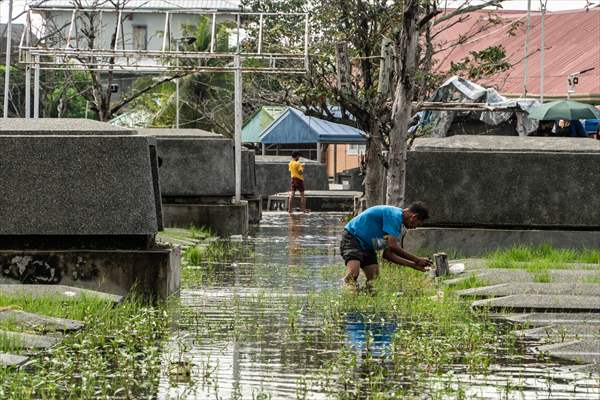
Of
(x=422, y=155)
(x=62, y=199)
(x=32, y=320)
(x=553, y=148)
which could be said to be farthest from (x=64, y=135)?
(x=553, y=148)

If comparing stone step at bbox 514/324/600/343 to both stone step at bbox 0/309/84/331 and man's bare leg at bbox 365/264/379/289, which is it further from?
man's bare leg at bbox 365/264/379/289

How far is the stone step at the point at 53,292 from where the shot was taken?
12.5m

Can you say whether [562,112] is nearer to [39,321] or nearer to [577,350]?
[577,350]

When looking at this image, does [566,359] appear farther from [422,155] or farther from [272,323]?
[422,155]

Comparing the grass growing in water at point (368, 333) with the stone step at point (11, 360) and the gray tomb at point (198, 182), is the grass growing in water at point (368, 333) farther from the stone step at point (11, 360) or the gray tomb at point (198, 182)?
the gray tomb at point (198, 182)

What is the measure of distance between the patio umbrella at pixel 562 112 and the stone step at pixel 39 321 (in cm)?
2203

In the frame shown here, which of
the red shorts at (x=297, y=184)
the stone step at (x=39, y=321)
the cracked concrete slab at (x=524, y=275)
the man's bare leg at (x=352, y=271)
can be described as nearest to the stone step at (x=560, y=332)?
→ the cracked concrete slab at (x=524, y=275)

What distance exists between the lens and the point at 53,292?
41.6 ft

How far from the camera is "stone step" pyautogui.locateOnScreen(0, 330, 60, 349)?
33.9 feet

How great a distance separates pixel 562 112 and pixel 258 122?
2167 centimetres

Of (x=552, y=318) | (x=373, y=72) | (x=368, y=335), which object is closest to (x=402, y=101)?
(x=552, y=318)

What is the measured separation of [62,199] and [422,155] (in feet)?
21.1

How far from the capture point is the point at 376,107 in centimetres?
2497

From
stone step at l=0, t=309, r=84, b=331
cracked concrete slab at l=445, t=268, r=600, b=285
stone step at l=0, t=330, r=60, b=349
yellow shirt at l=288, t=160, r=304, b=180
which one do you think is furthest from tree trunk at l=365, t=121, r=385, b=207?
stone step at l=0, t=330, r=60, b=349
